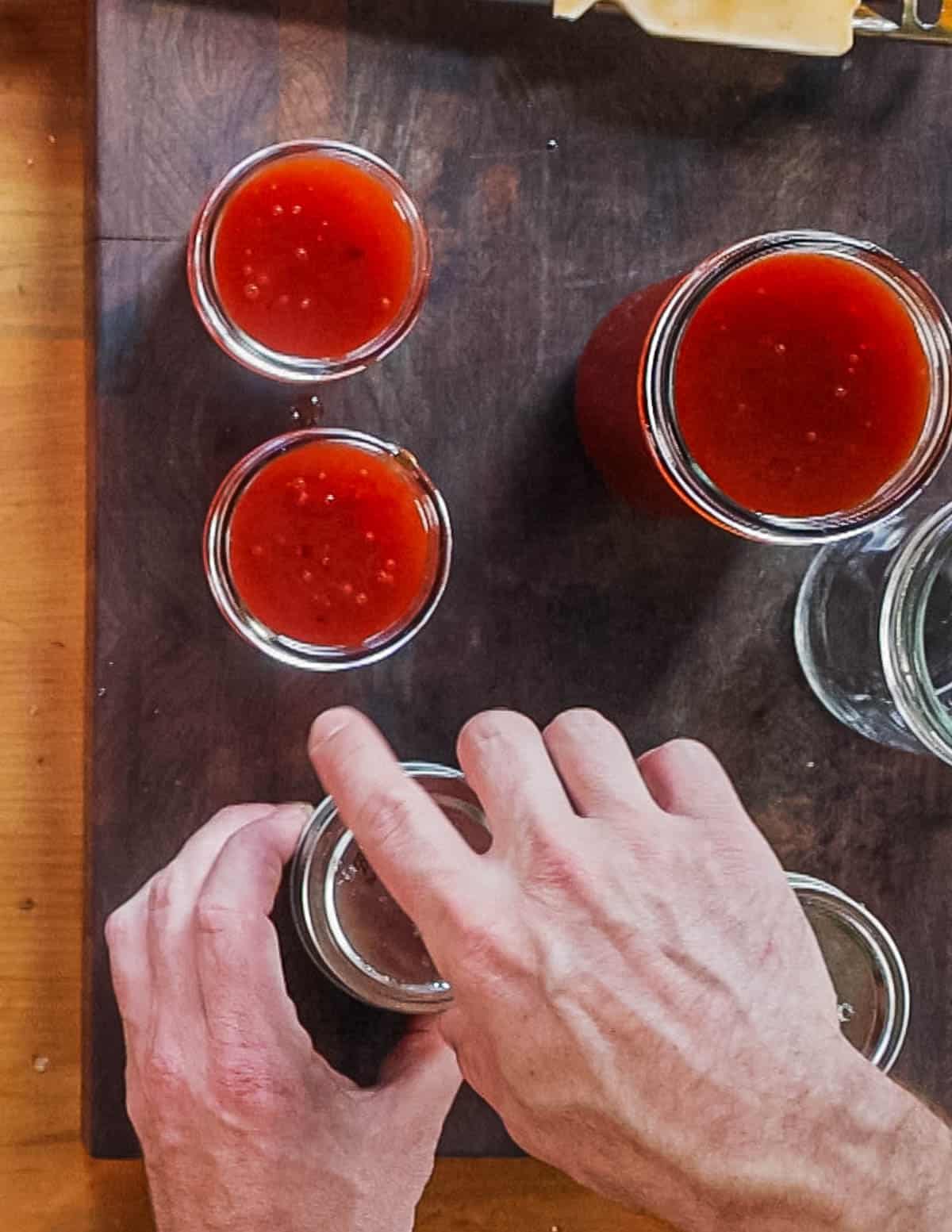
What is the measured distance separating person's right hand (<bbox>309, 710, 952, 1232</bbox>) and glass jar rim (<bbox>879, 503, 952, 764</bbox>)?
0.48ft

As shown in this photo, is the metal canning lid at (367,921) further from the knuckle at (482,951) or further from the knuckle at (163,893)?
the knuckle at (482,951)

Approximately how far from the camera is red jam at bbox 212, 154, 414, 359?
0.71m

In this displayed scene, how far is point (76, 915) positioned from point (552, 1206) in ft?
1.05

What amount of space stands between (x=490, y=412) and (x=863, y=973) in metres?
0.37

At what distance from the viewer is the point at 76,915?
0.80 m

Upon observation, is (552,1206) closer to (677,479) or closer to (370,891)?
(370,891)

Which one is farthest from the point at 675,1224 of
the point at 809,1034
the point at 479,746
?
the point at 479,746

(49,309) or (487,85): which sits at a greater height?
(487,85)

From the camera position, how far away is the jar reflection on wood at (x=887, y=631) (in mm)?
730

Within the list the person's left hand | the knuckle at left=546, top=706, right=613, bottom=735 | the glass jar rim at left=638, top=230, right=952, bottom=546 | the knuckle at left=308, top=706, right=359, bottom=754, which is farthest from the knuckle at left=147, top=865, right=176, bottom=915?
the glass jar rim at left=638, top=230, right=952, bottom=546

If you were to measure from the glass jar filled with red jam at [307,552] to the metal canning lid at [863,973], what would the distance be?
28cm

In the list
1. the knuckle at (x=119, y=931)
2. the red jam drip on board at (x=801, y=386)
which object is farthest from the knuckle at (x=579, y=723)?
the knuckle at (x=119, y=931)

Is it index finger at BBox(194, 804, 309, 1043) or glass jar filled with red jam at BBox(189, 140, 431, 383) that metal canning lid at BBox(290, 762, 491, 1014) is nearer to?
index finger at BBox(194, 804, 309, 1043)

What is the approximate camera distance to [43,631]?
798mm
